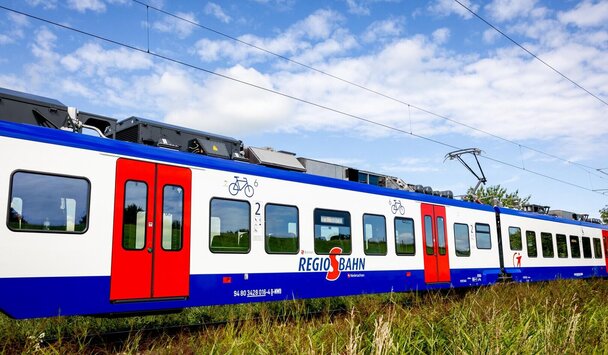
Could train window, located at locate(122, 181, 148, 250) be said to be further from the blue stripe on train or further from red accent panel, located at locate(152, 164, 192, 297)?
the blue stripe on train

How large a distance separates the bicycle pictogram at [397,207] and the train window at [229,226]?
14.9 ft

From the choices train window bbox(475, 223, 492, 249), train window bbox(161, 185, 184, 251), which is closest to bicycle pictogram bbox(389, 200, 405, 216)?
train window bbox(475, 223, 492, 249)

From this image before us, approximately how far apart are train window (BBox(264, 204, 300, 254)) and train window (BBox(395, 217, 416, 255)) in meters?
3.41

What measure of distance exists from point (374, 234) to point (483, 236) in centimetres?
552

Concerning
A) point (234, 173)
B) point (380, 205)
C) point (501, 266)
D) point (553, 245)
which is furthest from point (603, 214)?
point (234, 173)

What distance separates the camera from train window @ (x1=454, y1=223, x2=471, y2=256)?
13914mm

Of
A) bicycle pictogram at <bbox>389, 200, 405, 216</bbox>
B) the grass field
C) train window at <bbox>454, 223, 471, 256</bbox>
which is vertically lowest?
the grass field

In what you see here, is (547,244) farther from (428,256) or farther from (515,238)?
(428,256)

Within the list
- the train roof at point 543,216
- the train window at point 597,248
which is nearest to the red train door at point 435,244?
the train roof at point 543,216

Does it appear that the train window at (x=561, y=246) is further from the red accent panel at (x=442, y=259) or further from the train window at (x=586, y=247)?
the red accent panel at (x=442, y=259)

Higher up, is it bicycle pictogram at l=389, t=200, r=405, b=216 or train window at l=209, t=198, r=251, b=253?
bicycle pictogram at l=389, t=200, r=405, b=216

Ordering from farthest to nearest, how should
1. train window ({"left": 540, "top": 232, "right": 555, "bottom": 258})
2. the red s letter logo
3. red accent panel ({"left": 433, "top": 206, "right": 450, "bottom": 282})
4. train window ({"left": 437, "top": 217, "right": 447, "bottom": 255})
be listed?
train window ({"left": 540, "top": 232, "right": 555, "bottom": 258})
train window ({"left": 437, "top": 217, "right": 447, "bottom": 255})
red accent panel ({"left": 433, "top": 206, "right": 450, "bottom": 282})
the red s letter logo

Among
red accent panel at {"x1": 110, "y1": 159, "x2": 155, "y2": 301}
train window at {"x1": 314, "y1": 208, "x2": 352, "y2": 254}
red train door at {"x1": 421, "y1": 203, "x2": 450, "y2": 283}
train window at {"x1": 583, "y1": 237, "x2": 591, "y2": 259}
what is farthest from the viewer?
train window at {"x1": 583, "y1": 237, "x2": 591, "y2": 259}

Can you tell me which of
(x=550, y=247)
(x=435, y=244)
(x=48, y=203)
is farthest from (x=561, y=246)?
(x=48, y=203)
